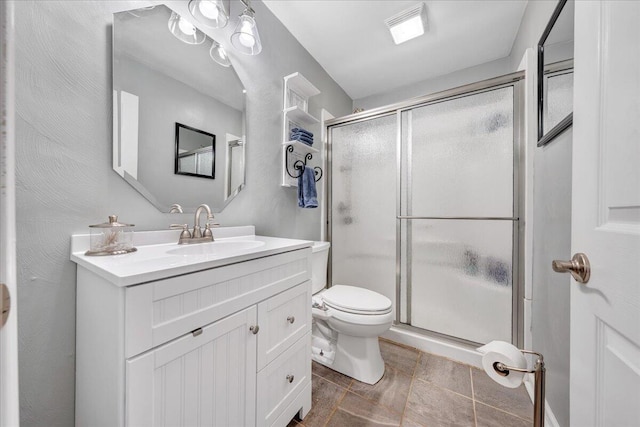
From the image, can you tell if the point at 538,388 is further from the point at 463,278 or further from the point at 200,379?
the point at 463,278

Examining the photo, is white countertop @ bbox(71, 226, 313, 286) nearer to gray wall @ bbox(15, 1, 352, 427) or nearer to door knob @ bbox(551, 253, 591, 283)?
gray wall @ bbox(15, 1, 352, 427)

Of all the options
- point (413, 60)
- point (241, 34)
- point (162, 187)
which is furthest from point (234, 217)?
point (413, 60)

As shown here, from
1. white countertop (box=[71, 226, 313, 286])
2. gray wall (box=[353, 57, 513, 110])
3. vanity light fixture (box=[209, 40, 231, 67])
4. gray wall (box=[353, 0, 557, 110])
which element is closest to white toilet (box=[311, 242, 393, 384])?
white countertop (box=[71, 226, 313, 286])

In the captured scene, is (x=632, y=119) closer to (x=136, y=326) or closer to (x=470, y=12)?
(x=136, y=326)

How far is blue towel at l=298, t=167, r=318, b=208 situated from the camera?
183cm

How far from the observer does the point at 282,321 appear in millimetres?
1028

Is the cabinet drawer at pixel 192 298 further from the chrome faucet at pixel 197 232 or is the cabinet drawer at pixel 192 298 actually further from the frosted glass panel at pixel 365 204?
the frosted glass panel at pixel 365 204

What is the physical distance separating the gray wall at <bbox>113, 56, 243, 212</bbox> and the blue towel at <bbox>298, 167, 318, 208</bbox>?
0.65 m

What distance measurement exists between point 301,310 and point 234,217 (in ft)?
2.17

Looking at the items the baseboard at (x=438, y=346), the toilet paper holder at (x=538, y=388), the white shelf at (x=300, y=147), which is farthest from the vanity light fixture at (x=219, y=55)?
the baseboard at (x=438, y=346)

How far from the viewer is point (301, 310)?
1146mm

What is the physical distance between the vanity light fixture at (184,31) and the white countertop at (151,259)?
956mm

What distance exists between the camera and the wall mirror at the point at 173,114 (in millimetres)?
962

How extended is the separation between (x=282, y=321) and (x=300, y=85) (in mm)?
1682
